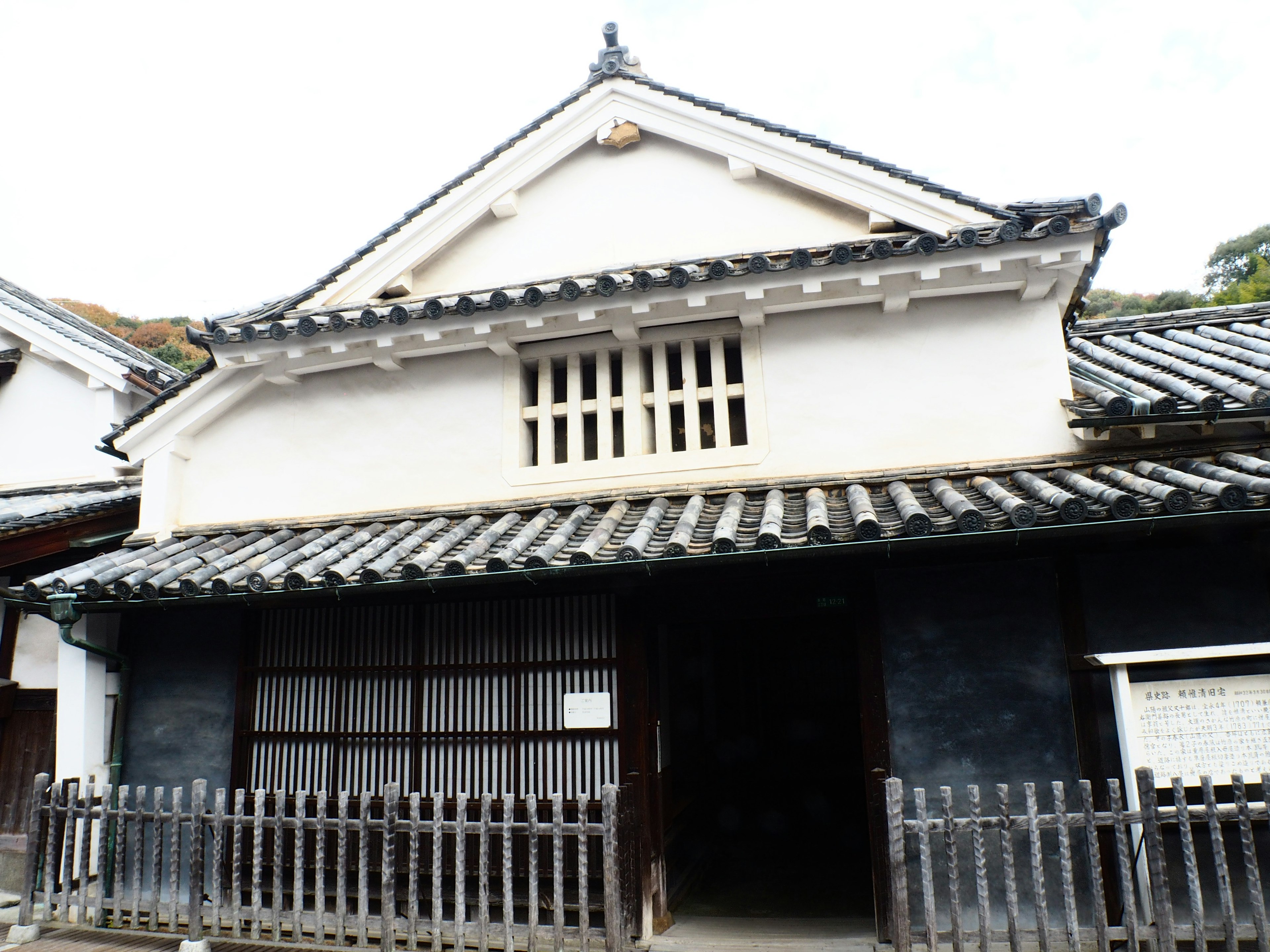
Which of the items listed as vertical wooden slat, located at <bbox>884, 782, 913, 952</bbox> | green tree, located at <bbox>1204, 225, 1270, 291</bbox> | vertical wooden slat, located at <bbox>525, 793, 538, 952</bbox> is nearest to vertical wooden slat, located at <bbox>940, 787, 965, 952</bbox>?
vertical wooden slat, located at <bbox>884, 782, 913, 952</bbox>

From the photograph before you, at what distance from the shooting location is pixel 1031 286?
8219 mm

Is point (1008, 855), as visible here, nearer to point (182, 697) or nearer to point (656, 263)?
point (656, 263)

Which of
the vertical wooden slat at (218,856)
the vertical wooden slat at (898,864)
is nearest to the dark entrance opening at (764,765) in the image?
the vertical wooden slat at (898,864)

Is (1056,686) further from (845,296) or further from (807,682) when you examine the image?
(807,682)

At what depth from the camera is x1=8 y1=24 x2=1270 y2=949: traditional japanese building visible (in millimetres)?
7102

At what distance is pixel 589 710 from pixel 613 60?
26.1 ft

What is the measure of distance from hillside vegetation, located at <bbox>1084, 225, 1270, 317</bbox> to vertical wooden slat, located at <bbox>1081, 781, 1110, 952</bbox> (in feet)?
124

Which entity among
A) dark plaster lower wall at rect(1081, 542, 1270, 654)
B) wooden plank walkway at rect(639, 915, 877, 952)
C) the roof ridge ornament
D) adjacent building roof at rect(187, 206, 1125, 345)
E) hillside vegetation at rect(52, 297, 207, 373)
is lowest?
wooden plank walkway at rect(639, 915, 877, 952)

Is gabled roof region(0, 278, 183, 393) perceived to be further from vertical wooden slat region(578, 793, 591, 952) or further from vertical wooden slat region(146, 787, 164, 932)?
vertical wooden slat region(578, 793, 591, 952)

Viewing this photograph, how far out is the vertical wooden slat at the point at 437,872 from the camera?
6.91 m

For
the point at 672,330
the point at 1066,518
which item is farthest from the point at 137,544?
the point at 1066,518

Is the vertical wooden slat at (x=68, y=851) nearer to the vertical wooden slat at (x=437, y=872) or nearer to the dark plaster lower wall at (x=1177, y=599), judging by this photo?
the vertical wooden slat at (x=437, y=872)

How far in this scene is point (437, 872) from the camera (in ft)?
22.7

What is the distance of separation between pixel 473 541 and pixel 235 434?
4474 mm
